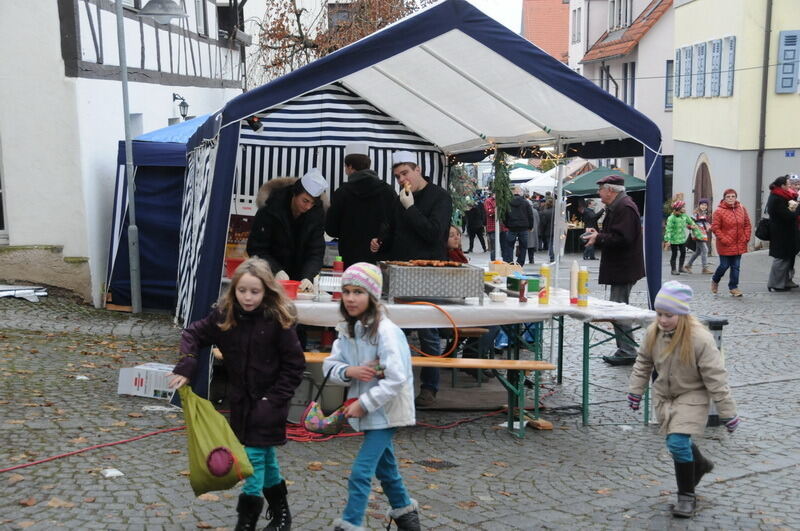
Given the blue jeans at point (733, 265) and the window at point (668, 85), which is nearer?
the blue jeans at point (733, 265)

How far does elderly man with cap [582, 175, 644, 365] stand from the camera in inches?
415

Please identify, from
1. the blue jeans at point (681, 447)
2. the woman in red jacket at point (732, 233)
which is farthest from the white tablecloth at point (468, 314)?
the woman in red jacket at point (732, 233)

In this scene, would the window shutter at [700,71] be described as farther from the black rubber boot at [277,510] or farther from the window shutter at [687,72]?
the black rubber boot at [277,510]

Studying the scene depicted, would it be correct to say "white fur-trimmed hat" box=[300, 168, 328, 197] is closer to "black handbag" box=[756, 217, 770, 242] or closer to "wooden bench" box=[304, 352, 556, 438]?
"wooden bench" box=[304, 352, 556, 438]

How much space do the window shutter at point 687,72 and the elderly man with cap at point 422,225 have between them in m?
25.2

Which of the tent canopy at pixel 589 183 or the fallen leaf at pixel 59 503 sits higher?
the tent canopy at pixel 589 183

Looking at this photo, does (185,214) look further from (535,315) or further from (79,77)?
(535,315)

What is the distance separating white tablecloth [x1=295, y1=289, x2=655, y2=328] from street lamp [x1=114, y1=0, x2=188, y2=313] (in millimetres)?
5661

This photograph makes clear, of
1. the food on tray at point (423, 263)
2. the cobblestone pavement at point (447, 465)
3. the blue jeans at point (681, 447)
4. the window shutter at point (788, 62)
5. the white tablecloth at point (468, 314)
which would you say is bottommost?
the cobblestone pavement at point (447, 465)

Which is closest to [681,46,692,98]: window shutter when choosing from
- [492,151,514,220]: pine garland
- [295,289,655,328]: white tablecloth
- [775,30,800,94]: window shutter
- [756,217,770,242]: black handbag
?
[775,30,800,94]: window shutter

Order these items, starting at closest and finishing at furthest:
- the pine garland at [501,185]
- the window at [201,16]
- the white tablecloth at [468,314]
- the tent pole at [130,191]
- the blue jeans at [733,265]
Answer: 1. the white tablecloth at [468,314]
2. the pine garland at [501,185]
3. the tent pole at [130,191]
4. the blue jeans at [733,265]
5. the window at [201,16]

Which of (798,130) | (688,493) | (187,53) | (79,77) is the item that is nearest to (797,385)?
(688,493)

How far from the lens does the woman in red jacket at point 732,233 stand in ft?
53.8

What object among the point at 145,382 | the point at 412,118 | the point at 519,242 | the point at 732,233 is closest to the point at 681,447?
the point at 145,382
